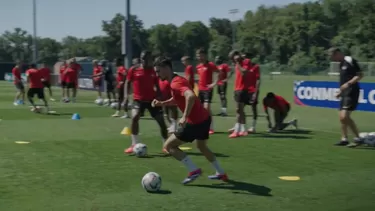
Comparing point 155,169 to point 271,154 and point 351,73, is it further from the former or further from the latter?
point 351,73

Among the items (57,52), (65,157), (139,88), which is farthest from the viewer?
(57,52)

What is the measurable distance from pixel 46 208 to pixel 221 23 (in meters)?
145

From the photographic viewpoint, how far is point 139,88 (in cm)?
1159

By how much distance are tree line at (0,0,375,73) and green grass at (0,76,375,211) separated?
61.8m

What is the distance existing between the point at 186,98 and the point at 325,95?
14.8 metres

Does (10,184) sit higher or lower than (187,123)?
lower

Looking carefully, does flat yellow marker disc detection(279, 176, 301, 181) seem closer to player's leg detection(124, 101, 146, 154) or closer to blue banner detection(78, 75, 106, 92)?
player's leg detection(124, 101, 146, 154)

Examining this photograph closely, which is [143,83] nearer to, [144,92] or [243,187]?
[144,92]

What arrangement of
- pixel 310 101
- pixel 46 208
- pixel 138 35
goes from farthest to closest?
pixel 138 35, pixel 310 101, pixel 46 208

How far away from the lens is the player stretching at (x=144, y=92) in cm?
1145

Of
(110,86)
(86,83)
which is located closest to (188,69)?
(110,86)

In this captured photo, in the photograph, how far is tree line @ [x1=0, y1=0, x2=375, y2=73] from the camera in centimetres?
8538

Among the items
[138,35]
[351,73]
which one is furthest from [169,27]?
[351,73]

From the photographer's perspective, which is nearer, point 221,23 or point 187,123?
point 187,123
